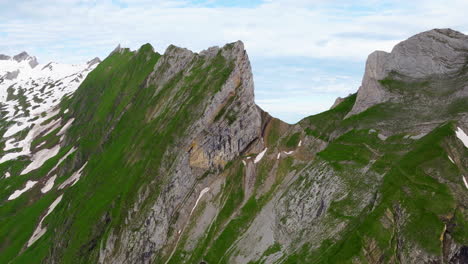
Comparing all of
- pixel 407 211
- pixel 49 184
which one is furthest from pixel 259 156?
pixel 49 184

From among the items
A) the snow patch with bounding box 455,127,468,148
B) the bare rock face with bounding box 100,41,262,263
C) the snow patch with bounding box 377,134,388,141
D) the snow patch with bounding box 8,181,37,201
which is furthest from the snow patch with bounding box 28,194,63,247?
the snow patch with bounding box 455,127,468,148

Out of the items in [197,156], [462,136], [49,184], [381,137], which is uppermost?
[462,136]

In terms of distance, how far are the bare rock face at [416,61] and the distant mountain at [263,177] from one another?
338 mm

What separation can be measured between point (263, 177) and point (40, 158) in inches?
5927

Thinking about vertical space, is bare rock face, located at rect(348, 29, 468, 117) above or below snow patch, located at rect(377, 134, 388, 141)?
above

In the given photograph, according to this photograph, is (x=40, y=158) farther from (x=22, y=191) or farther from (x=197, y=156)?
(x=197, y=156)

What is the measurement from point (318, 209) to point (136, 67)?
468 feet

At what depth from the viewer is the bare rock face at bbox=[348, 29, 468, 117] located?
88438 mm

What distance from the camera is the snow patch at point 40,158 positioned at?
18675cm

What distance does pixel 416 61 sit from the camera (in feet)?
302

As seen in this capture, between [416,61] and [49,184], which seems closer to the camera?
[416,61]

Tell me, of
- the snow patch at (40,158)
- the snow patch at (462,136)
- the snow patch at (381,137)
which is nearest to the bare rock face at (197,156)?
the snow patch at (381,137)

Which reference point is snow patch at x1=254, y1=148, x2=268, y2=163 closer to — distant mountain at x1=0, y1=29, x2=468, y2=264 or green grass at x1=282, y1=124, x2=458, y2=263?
distant mountain at x1=0, y1=29, x2=468, y2=264

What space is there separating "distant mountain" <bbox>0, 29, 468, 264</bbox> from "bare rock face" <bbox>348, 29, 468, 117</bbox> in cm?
34
